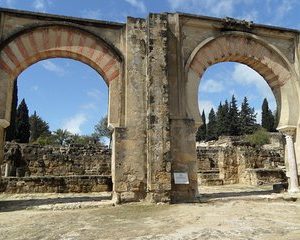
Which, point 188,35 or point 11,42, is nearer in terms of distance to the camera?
point 11,42

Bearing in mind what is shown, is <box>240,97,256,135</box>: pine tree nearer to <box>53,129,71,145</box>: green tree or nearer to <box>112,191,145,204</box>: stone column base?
<box>53,129,71,145</box>: green tree

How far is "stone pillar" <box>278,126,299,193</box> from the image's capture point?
22.9 feet

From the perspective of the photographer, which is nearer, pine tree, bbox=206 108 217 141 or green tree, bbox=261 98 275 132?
green tree, bbox=261 98 275 132

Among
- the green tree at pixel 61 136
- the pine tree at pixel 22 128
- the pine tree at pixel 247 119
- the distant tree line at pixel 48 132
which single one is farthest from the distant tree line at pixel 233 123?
the pine tree at pixel 22 128

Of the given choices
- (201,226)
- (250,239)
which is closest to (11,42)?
(201,226)

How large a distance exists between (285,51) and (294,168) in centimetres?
276

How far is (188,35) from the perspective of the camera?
695 centimetres

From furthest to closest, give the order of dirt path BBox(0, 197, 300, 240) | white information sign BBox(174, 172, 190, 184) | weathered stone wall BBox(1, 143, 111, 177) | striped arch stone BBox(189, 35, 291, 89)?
1. weathered stone wall BBox(1, 143, 111, 177)
2. striped arch stone BBox(189, 35, 291, 89)
3. white information sign BBox(174, 172, 190, 184)
4. dirt path BBox(0, 197, 300, 240)

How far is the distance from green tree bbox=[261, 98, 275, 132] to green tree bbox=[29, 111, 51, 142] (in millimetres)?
29099

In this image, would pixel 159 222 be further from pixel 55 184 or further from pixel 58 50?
pixel 55 184

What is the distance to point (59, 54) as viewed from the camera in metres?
6.42

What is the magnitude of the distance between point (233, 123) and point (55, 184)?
123 ft

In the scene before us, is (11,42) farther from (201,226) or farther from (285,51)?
(285,51)

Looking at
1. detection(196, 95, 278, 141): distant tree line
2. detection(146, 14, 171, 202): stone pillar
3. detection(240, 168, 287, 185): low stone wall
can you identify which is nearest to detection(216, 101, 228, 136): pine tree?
detection(196, 95, 278, 141): distant tree line
